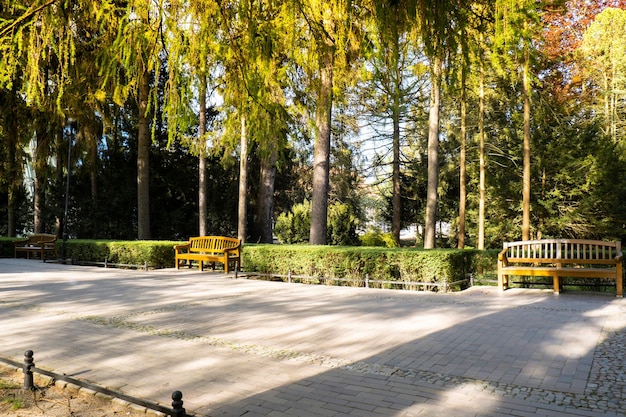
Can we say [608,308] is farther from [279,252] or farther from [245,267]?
[245,267]

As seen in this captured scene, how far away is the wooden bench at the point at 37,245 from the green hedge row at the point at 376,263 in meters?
10.4

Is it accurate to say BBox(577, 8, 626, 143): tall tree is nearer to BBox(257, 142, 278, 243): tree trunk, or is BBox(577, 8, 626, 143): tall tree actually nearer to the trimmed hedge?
the trimmed hedge

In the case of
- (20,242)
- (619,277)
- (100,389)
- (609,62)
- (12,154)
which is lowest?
(100,389)

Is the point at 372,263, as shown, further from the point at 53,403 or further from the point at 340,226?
the point at 340,226

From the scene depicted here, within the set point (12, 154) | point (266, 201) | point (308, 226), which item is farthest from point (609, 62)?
point (12, 154)

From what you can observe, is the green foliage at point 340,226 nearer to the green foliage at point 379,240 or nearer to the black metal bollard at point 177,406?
the green foliage at point 379,240

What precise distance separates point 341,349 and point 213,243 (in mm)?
9540

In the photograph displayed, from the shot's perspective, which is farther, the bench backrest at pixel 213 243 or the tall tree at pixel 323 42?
the bench backrest at pixel 213 243

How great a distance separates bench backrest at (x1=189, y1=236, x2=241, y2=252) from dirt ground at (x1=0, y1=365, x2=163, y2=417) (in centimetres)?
951

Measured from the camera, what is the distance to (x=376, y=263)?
10.9 m

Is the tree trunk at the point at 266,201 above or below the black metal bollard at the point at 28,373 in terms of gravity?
above

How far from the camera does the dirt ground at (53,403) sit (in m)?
3.54

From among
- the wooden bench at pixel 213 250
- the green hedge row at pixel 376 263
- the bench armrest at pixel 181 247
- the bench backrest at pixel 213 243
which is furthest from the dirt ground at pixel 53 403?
the bench armrest at pixel 181 247

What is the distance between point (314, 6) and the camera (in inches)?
194
